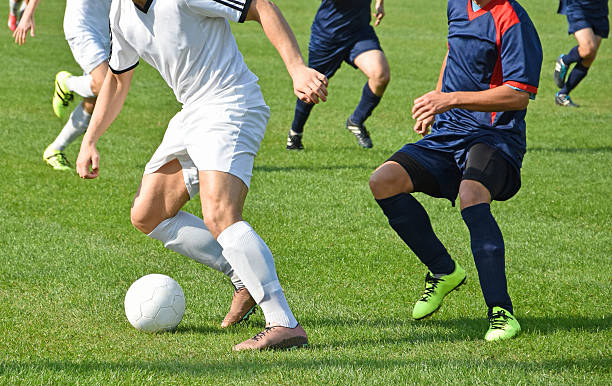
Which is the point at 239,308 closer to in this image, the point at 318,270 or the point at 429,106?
the point at 318,270

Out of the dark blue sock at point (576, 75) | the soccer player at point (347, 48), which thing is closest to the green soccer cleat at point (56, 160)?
the soccer player at point (347, 48)

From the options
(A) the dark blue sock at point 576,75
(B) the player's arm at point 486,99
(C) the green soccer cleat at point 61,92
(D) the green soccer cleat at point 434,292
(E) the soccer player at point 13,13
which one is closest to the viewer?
(B) the player's arm at point 486,99

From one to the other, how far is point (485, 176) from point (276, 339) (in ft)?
4.69

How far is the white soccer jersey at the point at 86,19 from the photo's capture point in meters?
8.91

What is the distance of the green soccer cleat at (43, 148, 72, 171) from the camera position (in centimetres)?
895

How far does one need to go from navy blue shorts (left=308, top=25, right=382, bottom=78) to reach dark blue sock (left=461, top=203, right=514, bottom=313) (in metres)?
5.59

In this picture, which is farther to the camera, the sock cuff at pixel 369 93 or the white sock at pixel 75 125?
the sock cuff at pixel 369 93

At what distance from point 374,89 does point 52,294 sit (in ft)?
18.3

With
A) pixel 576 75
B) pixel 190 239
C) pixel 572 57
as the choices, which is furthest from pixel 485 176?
pixel 572 57

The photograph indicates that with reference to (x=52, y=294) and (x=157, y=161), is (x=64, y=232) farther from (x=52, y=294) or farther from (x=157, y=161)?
(x=157, y=161)

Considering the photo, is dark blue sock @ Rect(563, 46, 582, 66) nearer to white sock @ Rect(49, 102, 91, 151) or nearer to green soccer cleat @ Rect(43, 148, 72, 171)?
white sock @ Rect(49, 102, 91, 151)

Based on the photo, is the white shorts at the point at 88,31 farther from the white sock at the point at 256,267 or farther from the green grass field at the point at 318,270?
the white sock at the point at 256,267

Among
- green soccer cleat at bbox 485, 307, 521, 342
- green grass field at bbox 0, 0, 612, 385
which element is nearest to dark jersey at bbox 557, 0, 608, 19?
green grass field at bbox 0, 0, 612, 385

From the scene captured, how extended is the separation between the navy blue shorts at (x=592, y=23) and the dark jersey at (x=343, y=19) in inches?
165
